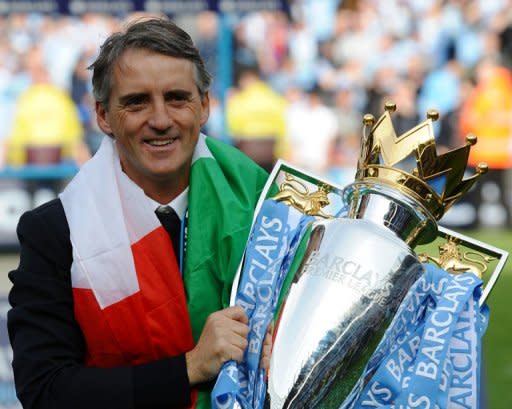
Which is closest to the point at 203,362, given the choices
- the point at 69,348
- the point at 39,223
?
the point at 69,348

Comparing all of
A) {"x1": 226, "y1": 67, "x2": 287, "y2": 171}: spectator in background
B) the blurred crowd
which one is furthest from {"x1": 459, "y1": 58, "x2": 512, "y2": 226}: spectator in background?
{"x1": 226, "y1": 67, "x2": 287, "y2": 171}: spectator in background

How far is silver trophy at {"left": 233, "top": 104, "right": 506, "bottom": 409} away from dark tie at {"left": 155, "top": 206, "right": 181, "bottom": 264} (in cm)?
31

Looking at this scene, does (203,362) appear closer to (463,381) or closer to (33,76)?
(463,381)

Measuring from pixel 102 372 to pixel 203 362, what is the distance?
20 centimetres

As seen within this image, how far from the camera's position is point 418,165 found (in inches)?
81.4

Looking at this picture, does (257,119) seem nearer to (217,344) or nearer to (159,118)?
(159,118)

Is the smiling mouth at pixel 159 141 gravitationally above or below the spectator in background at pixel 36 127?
above

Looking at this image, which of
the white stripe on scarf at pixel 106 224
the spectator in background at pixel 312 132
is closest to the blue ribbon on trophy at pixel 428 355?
the white stripe on scarf at pixel 106 224

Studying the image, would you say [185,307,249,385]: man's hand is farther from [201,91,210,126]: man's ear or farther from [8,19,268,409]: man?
[201,91,210,126]: man's ear

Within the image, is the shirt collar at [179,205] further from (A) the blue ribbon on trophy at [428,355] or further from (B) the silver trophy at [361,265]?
(A) the blue ribbon on trophy at [428,355]

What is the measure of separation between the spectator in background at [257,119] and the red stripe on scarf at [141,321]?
25.3 ft

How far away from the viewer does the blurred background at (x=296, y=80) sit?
9.86 m

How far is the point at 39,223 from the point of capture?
2256 mm

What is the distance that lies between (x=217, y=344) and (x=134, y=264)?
0.27 m
